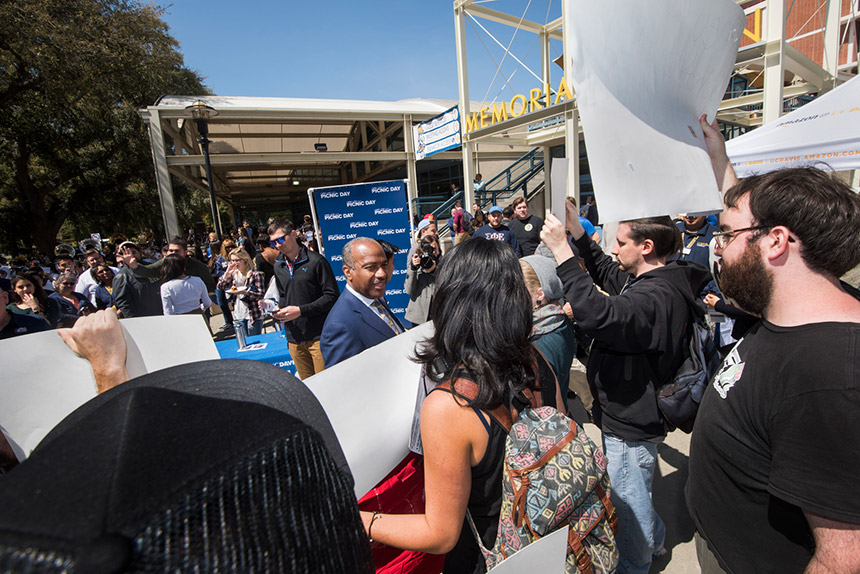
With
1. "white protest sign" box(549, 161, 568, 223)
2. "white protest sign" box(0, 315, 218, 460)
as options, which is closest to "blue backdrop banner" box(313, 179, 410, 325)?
"white protest sign" box(549, 161, 568, 223)

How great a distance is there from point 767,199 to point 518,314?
82cm

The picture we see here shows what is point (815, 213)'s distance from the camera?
1099 millimetres

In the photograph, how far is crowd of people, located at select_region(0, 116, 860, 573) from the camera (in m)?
0.95

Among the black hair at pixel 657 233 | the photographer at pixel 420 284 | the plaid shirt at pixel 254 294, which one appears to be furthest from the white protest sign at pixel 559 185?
the plaid shirt at pixel 254 294

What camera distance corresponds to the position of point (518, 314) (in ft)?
4.40

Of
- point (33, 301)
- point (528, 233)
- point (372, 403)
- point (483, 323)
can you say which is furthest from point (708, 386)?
point (33, 301)

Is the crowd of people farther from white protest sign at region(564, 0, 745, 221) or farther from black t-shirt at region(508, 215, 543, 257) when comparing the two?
black t-shirt at region(508, 215, 543, 257)

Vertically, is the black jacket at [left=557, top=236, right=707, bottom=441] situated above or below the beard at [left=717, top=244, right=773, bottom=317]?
below

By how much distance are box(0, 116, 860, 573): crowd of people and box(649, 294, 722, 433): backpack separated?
0.15 ft

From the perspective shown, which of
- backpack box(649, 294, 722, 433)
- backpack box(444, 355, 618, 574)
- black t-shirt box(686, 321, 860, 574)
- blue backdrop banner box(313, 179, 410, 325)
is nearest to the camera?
black t-shirt box(686, 321, 860, 574)

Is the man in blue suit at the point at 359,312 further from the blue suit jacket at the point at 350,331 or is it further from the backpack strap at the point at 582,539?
the backpack strap at the point at 582,539

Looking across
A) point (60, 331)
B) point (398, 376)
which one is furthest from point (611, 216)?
point (60, 331)

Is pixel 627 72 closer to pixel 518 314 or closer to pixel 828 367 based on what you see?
pixel 518 314

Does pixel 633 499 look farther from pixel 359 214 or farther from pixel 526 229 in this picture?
pixel 526 229
